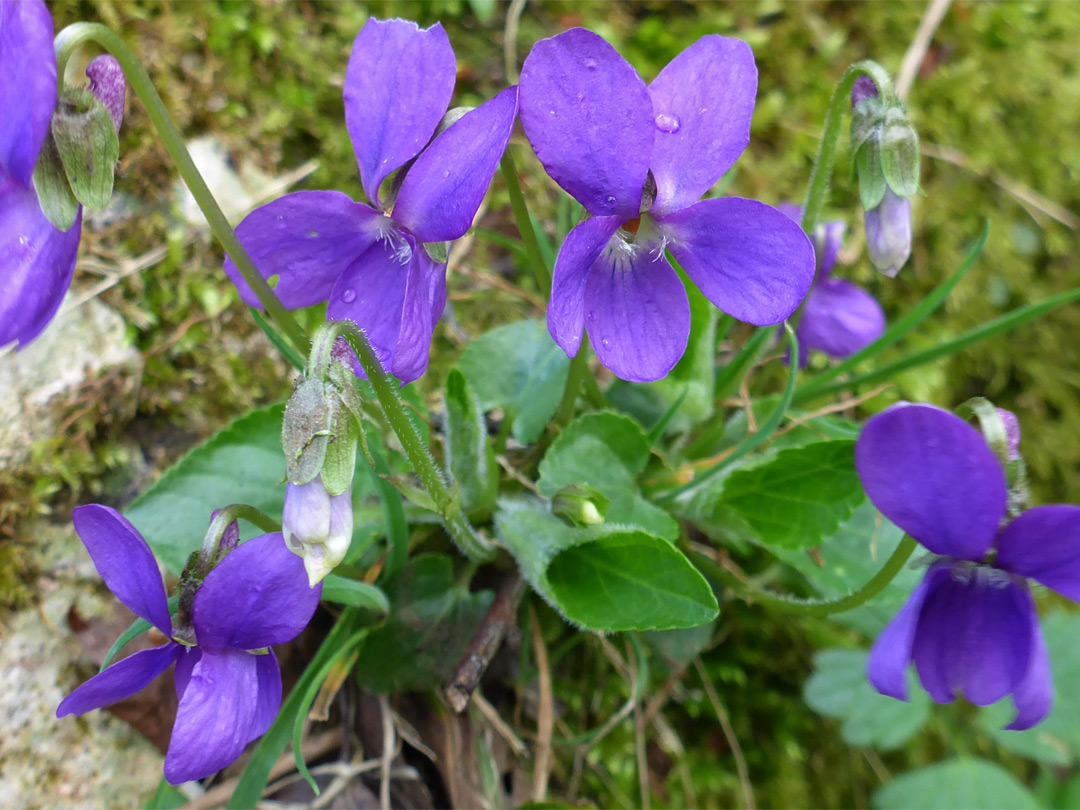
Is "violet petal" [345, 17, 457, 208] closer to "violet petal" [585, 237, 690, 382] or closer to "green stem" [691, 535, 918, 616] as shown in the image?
"violet petal" [585, 237, 690, 382]

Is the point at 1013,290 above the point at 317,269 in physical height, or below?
below

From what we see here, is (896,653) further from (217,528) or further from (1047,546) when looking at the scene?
(217,528)

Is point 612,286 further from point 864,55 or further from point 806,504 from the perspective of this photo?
point 864,55

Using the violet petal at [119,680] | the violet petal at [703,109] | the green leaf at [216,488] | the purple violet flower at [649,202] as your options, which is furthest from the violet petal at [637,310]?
the violet petal at [119,680]

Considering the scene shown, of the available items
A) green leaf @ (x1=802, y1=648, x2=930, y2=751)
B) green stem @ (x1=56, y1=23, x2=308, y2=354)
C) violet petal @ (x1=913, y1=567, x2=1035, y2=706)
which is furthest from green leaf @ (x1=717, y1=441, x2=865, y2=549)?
green stem @ (x1=56, y1=23, x2=308, y2=354)

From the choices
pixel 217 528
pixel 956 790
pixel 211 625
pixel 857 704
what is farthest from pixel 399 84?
pixel 956 790

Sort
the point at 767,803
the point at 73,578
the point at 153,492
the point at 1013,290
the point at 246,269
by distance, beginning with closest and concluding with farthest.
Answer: the point at 246,269 < the point at 153,492 < the point at 73,578 < the point at 767,803 < the point at 1013,290

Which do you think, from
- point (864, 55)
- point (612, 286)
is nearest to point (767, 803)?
point (612, 286)
